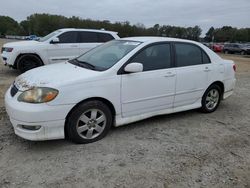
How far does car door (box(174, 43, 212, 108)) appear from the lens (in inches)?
201

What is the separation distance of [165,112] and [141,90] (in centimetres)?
77

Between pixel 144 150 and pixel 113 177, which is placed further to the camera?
pixel 144 150

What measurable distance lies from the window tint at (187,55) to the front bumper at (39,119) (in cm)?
233

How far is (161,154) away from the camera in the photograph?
3.86 metres

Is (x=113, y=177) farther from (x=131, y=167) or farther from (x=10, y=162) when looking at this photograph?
(x=10, y=162)

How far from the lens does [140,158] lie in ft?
12.2

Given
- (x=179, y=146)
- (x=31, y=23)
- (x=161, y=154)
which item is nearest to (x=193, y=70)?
(x=179, y=146)

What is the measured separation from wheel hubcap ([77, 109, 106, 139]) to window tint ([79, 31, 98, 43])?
6868 mm

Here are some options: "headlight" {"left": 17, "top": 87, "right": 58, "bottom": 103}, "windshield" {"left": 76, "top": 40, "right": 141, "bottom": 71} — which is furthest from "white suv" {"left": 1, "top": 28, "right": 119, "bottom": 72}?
"headlight" {"left": 17, "top": 87, "right": 58, "bottom": 103}

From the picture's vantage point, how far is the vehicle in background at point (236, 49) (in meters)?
35.8

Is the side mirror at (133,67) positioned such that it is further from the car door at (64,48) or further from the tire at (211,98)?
the car door at (64,48)

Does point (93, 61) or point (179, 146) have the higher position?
point (93, 61)

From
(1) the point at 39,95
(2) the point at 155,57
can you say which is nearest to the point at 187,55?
(2) the point at 155,57

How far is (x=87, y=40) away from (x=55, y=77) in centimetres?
689
